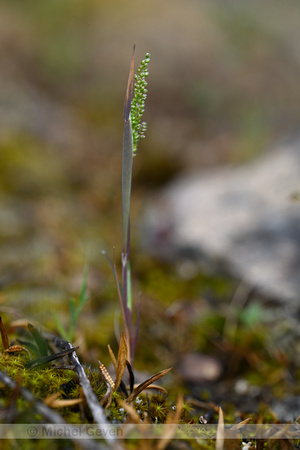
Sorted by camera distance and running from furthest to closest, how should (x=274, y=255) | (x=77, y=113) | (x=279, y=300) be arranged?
(x=77, y=113), (x=274, y=255), (x=279, y=300)

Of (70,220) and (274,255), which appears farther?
(70,220)

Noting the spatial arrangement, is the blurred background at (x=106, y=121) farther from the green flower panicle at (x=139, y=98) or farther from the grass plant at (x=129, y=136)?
the green flower panicle at (x=139, y=98)

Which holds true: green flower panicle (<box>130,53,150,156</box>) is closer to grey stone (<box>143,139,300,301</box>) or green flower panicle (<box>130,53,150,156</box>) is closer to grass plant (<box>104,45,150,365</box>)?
grass plant (<box>104,45,150,365</box>)

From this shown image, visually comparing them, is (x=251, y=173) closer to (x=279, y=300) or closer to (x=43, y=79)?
(x=279, y=300)

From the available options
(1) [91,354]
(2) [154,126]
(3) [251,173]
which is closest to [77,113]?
(2) [154,126]
